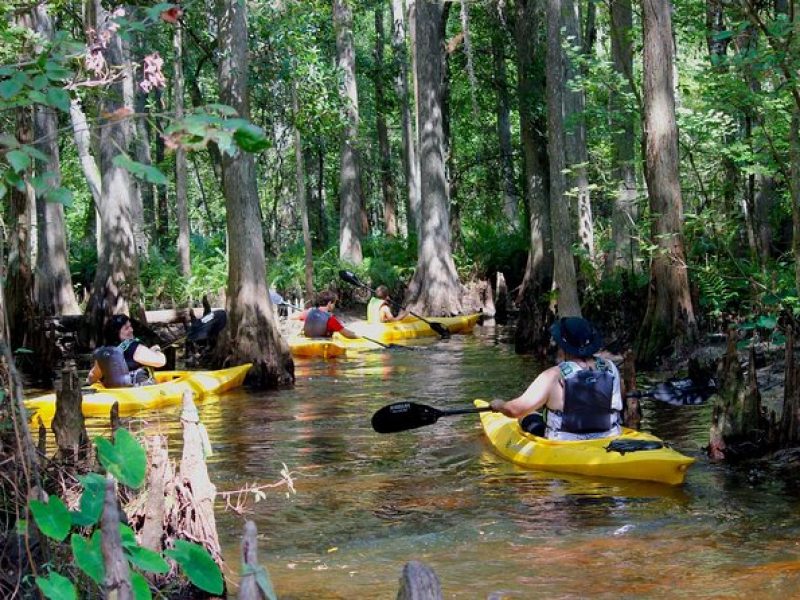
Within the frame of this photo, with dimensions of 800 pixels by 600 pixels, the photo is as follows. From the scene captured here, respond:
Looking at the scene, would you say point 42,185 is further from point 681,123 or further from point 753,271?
point 681,123

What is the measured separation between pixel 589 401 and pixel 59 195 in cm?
612

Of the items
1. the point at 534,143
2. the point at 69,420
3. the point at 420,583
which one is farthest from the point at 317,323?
the point at 420,583

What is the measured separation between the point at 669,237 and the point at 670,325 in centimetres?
117

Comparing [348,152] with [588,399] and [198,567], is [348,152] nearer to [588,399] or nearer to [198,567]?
[588,399]

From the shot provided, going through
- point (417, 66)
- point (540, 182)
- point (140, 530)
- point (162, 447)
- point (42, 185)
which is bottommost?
point (140, 530)

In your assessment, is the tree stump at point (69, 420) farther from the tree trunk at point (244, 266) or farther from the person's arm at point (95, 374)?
the tree trunk at point (244, 266)

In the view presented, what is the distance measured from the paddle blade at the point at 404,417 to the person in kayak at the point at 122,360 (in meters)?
4.51

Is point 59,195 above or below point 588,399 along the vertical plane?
above

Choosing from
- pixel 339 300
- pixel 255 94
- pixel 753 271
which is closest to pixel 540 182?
pixel 339 300

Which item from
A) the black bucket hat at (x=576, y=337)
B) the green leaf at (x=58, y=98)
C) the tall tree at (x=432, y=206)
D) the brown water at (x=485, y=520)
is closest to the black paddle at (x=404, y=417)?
the brown water at (x=485, y=520)

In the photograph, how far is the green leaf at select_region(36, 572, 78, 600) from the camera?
326cm

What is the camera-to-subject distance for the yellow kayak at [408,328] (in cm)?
2298

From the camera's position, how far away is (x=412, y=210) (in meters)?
34.2

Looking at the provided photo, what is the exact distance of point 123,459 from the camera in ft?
12.3
